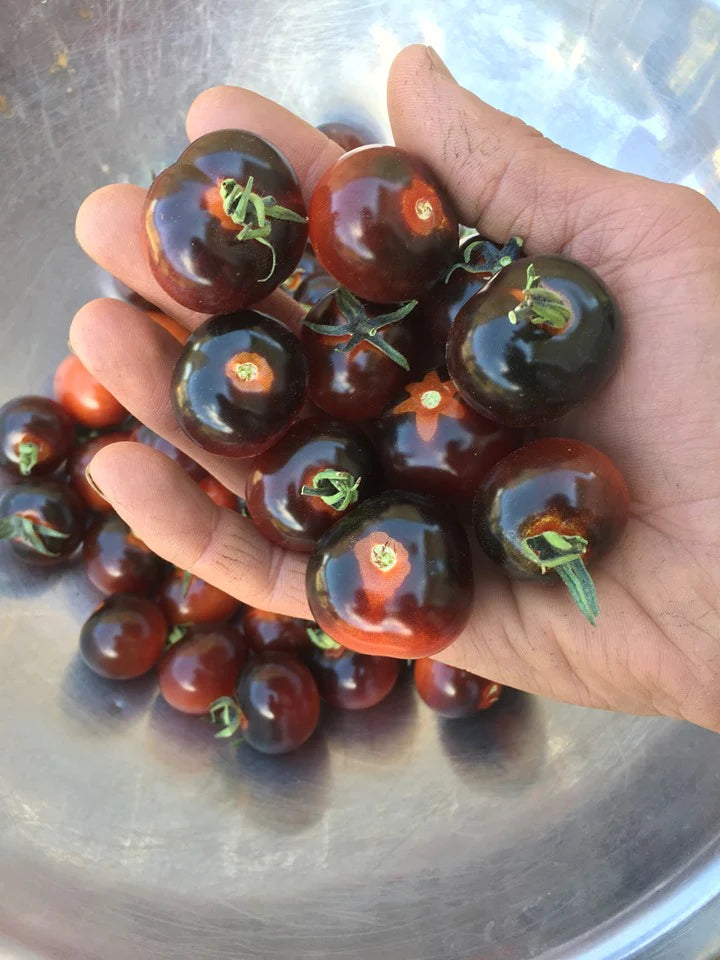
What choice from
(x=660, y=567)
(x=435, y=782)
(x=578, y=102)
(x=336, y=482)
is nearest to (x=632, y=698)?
(x=660, y=567)

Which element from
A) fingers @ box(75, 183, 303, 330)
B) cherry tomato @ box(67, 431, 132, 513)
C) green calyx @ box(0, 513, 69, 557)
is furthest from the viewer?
cherry tomato @ box(67, 431, 132, 513)

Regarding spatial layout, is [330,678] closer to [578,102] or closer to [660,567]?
[660,567]

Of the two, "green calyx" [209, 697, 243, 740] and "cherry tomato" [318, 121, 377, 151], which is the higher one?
"cherry tomato" [318, 121, 377, 151]

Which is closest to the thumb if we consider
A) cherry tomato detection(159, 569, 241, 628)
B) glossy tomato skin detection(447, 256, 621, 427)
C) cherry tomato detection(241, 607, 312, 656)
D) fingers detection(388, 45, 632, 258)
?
fingers detection(388, 45, 632, 258)

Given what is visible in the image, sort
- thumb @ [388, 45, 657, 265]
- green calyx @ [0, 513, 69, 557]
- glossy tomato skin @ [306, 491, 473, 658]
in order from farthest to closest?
green calyx @ [0, 513, 69, 557], thumb @ [388, 45, 657, 265], glossy tomato skin @ [306, 491, 473, 658]

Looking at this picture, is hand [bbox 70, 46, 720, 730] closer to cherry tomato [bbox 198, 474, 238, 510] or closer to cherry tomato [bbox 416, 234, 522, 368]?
cherry tomato [bbox 416, 234, 522, 368]

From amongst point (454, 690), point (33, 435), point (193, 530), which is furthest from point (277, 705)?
point (33, 435)

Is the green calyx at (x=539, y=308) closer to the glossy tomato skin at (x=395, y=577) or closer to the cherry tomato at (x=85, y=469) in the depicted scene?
the glossy tomato skin at (x=395, y=577)
